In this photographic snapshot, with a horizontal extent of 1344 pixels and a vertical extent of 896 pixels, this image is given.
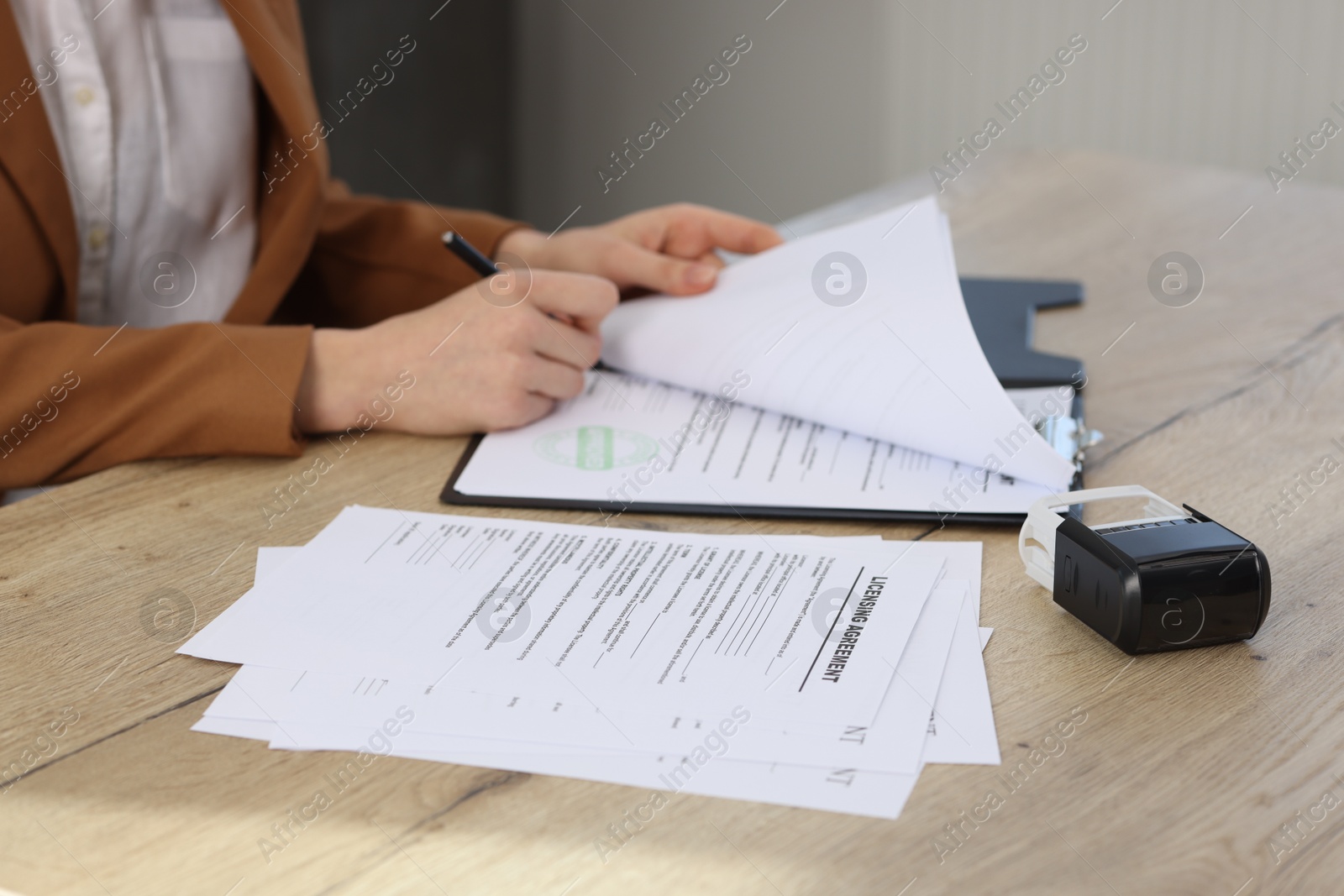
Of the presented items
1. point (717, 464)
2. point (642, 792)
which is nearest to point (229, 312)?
point (717, 464)

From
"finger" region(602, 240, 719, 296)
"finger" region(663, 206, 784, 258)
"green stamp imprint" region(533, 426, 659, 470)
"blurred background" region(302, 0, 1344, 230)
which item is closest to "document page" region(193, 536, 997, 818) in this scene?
"green stamp imprint" region(533, 426, 659, 470)

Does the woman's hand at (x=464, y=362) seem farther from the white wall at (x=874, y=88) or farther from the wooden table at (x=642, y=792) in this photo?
the white wall at (x=874, y=88)

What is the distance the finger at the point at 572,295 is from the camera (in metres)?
0.90

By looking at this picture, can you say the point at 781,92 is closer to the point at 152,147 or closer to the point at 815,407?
the point at 152,147

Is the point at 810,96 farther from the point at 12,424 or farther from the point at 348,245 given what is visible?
the point at 12,424

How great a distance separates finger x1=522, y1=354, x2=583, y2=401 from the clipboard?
6 cm

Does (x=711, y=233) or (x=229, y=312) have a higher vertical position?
(x=711, y=233)

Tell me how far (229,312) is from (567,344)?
1.29ft

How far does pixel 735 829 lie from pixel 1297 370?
0.73m

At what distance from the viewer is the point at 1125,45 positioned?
8.39 ft

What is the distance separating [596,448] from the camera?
836mm

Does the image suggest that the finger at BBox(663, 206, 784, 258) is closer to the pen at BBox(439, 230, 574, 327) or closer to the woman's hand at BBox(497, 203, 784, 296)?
the woman's hand at BBox(497, 203, 784, 296)

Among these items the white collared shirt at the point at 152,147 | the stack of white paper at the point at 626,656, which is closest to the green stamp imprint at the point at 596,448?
the stack of white paper at the point at 626,656

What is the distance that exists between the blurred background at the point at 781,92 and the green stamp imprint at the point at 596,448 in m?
1.99
